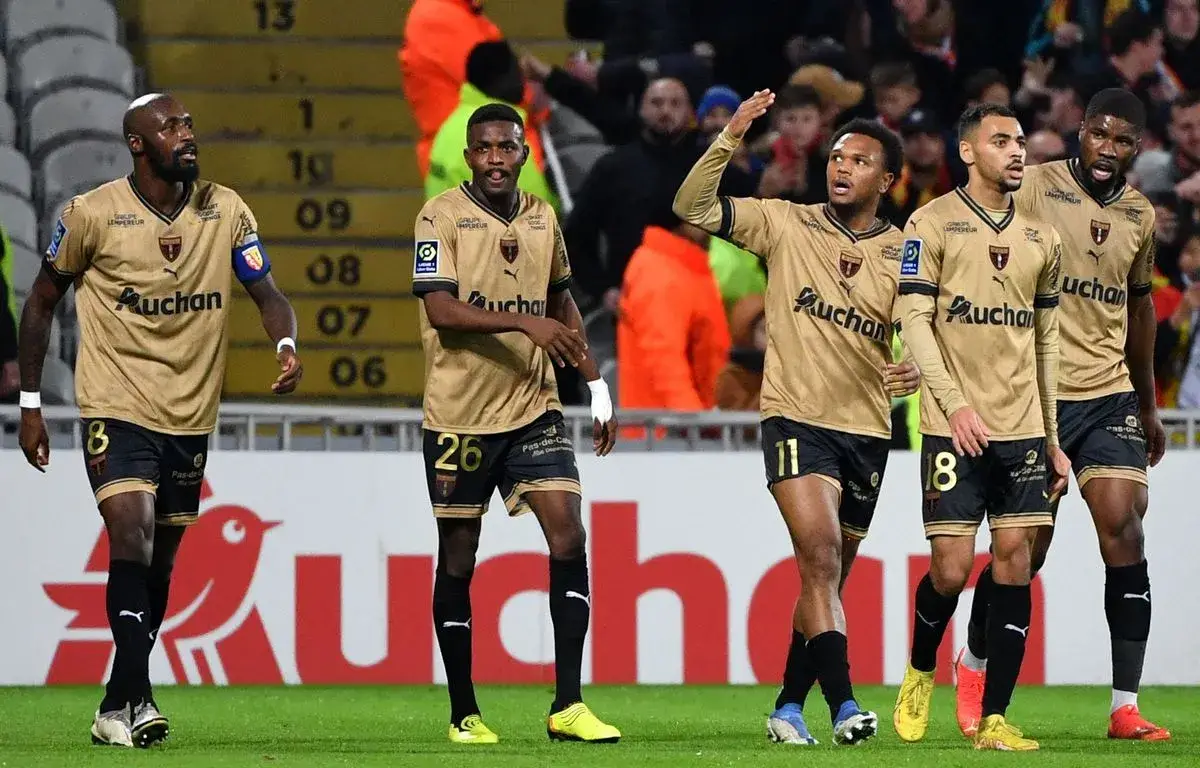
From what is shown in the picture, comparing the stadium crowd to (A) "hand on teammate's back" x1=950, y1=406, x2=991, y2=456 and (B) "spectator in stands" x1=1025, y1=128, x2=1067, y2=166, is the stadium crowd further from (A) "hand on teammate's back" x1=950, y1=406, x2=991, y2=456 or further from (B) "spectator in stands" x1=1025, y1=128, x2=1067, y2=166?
(A) "hand on teammate's back" x1=950, y1=406, x2=991, y2=456

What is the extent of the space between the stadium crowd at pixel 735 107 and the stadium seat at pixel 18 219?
92.9 inches

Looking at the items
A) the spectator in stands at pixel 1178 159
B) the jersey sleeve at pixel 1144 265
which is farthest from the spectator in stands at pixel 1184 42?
the jersey sleeve at pixel 1144 265

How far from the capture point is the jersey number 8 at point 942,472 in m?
7.88

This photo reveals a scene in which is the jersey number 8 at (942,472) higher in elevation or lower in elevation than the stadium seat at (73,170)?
lower

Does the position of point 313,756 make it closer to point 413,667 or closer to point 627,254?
point 413,667

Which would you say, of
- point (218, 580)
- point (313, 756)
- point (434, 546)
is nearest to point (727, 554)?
point (434, 546)

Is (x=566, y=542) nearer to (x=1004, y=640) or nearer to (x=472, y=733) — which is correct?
(x=472, y=733)

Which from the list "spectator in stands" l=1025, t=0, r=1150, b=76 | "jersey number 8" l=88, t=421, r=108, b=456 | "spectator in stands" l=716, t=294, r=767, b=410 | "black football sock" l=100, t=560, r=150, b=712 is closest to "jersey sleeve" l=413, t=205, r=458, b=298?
"jersey number 8" l=88, t=421, r=108, b=456

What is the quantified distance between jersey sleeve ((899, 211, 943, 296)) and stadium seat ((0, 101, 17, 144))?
25.7 ft

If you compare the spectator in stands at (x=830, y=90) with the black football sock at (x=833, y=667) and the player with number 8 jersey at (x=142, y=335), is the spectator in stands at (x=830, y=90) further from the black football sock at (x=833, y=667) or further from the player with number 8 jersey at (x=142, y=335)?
the black football sock at (x=833, y=667)

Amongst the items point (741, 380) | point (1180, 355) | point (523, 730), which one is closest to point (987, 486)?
point (523, 730)

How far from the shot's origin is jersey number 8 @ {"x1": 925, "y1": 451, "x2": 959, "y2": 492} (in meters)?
7.88

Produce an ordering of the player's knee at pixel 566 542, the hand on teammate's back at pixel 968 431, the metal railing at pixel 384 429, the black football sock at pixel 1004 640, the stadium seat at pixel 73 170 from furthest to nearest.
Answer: the stadium seat at pixel 73 170 < the metal railing at pixel 384 429 < the player's knee at pixel 566 542 < the black football sock at pixel 1004 640 < the hand on teammate's back at pixel 968 431

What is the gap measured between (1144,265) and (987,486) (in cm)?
130
